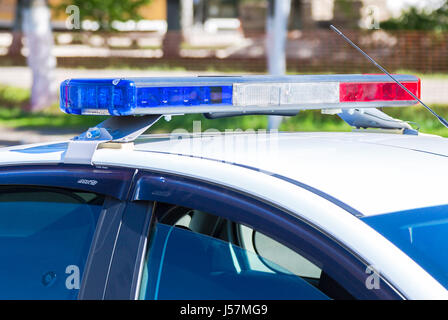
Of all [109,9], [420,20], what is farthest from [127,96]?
[109,9]

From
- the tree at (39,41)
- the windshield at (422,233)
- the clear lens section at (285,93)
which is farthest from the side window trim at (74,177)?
the tree at (39,41)

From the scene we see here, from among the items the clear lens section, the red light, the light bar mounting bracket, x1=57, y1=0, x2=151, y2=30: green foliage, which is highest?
x1=57, y1=0, x2=151, y2=30: green foliage

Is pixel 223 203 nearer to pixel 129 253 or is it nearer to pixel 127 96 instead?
pixel 129 253

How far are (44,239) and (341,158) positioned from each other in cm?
87

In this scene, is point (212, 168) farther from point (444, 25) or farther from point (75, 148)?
point (444, 25)

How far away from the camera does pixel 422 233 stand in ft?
5.32

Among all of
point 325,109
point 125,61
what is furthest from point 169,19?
point 325,109

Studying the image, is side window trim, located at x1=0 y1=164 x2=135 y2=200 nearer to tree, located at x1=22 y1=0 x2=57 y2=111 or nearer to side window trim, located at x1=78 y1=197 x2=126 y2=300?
side window trim, located at x1=78 y1=197 x2=126 y2=300

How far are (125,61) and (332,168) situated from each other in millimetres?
21129

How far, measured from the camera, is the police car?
5.14 feet

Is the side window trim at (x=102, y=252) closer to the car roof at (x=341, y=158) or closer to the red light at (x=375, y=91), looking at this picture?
the car roof at (x=341, y=158)

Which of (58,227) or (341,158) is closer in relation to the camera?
(341,158)

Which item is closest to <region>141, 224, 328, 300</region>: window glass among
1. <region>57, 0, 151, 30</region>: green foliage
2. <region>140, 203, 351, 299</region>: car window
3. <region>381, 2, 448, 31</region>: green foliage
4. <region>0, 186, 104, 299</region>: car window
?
<region>140, 203, 351, 299</region>: car window
